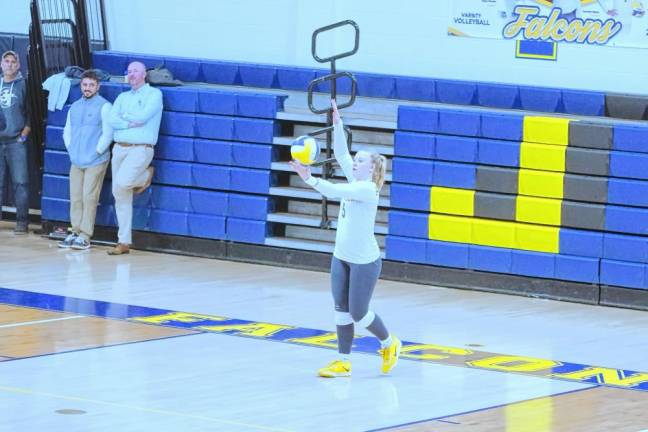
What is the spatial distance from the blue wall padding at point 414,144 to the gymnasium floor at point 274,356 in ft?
4.09

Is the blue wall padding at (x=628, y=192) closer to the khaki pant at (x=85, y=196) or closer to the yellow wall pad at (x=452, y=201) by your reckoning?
the yellow wall pad at (x=452, y=201)

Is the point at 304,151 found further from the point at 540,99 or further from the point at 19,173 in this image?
the point at 19,173

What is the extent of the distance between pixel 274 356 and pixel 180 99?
5.39m

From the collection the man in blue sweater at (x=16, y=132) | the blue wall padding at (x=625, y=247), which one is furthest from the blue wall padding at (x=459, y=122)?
the man in blue sweater at (x=16, y=132)

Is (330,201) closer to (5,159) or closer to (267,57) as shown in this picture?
(267,57)

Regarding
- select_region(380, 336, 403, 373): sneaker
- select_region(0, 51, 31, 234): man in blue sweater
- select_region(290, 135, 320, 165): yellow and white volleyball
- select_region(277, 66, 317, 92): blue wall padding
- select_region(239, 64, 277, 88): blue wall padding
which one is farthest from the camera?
select_region(0, 51, 31, 234): man in blue sweater

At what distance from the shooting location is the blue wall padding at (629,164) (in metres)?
12.5

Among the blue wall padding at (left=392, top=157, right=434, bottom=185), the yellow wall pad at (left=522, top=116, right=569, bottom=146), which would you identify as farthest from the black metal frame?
the yellow wall pad at (left=522, top=116, right=569, bottom=146)

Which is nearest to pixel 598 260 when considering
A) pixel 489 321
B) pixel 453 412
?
pixel 489 321

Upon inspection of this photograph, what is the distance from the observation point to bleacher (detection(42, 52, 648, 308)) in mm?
12672

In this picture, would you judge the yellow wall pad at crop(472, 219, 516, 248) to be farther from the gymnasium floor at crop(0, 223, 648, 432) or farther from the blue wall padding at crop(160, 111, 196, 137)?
the blue wall padding at crop(160, 111, 196, 137)

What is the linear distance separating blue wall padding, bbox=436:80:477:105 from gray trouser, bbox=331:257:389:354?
507 centimetres

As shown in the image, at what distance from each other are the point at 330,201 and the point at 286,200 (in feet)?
2.16

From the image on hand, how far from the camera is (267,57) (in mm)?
15445
